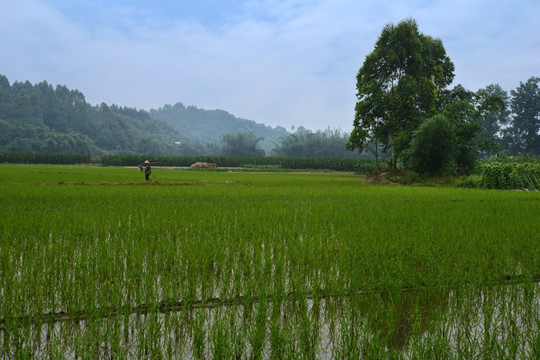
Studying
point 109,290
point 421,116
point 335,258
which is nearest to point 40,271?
point 109,290

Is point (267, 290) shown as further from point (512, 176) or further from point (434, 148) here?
point (434, 148)

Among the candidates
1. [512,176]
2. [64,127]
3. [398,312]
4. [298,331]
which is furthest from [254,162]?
[64,127]

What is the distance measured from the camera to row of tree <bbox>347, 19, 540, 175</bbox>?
21469mm

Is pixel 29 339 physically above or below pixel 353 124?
below

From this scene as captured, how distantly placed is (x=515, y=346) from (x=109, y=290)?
311 centimetres

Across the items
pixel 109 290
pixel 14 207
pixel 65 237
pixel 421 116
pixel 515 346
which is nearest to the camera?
pixel 515 346

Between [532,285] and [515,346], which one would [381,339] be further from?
[532,285]

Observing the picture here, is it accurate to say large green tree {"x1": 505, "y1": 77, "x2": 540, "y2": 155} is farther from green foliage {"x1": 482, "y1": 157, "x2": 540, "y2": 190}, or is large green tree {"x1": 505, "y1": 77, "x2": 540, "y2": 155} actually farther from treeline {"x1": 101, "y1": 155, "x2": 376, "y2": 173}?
green foliage {"x1": 482, "y1": 157, "x2": 540, "y2": 190}

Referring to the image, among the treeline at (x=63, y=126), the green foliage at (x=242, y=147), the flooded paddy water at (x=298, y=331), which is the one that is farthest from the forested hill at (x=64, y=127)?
the flooded paddy water at (x=298, y=331)

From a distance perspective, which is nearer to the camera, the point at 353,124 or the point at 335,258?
the point at 335,258

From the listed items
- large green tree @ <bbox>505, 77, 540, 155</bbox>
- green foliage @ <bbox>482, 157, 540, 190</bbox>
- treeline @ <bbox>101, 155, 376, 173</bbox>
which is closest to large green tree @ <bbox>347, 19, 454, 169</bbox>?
green foliage @ <bbox>482, 157, 540, 190</bbox>

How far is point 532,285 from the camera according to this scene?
359 centimetres

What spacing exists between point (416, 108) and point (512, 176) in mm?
7927

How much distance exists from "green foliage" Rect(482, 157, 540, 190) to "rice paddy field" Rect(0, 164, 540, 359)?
13.1m
